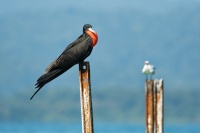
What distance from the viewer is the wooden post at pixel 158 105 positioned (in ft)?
55.6

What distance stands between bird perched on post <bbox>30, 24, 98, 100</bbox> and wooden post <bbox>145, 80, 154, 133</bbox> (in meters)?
3.42

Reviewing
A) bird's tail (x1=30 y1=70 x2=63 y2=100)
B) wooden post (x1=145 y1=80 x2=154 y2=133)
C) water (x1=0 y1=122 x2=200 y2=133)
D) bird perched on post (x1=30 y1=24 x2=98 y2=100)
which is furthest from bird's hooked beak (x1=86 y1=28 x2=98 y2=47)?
water (x1=0 y1=122 x2=200 y2=133)

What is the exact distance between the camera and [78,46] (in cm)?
2089

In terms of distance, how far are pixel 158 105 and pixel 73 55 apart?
396cm

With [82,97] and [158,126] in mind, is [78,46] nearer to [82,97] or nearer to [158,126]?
[82,97]

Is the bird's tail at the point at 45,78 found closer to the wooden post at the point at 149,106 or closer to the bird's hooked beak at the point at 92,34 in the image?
the bird's hooked beak at the point at 92,34

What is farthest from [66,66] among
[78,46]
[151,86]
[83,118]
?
[151,86]

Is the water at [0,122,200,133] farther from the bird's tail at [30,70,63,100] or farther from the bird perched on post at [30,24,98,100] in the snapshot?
the bird's tail at [30,70,63,100]

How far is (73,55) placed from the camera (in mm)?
20422

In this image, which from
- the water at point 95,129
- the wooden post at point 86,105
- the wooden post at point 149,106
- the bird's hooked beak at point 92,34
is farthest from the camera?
the water at point 95,129

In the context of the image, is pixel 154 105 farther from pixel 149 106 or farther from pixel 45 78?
pixel 45 78

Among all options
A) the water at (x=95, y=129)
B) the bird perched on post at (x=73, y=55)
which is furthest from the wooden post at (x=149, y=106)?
the water at (x=95, y=129)

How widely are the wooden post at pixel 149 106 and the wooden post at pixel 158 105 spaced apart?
3.4 inches

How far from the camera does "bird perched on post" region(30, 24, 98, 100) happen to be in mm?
19953
